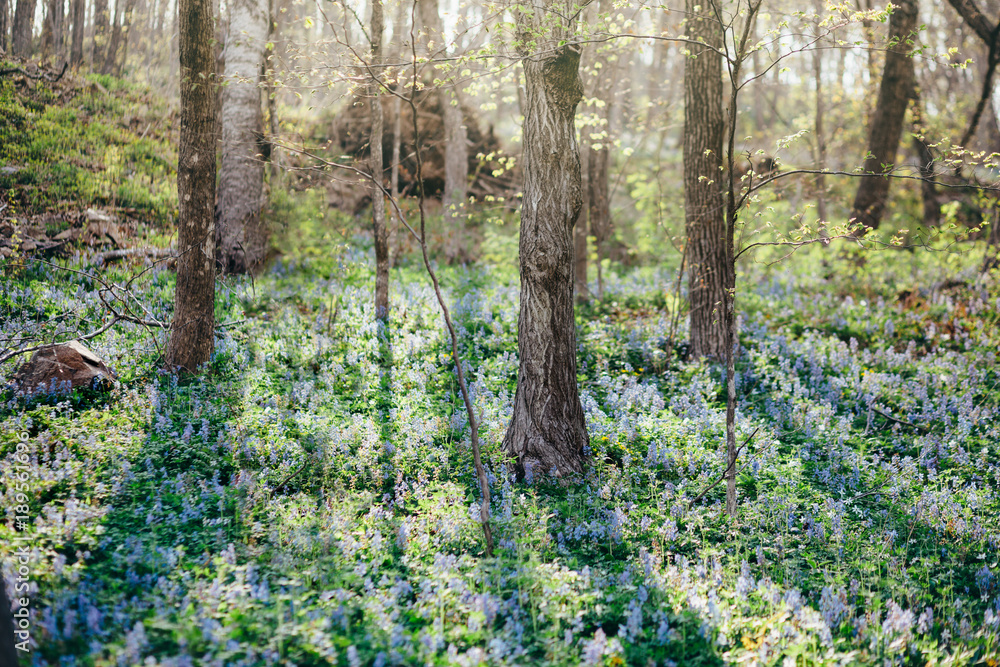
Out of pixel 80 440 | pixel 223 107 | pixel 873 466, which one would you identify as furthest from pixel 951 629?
pixel 223 107

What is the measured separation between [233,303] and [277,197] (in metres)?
3.76

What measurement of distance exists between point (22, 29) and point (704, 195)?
11024mm

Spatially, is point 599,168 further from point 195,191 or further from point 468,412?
point 468,412

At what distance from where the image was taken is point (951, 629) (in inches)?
150

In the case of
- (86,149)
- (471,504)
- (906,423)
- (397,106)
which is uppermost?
(397,106)

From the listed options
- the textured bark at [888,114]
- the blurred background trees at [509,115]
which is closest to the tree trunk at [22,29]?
the blurred background trees at [509,115]

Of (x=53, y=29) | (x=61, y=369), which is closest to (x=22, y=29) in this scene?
(x=53, y=29)

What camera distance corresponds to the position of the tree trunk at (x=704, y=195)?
27.6 ft

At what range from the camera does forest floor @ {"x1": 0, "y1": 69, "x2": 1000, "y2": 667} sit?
3428 mm

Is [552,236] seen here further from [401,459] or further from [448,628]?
[448,628]

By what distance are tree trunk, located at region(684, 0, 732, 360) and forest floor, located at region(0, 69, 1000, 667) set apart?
1.83 ft

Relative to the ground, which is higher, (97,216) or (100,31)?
(100,31)

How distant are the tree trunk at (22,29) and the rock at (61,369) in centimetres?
687

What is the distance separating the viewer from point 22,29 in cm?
1002
